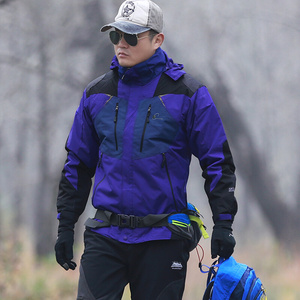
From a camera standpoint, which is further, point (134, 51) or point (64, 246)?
point (64, 246)

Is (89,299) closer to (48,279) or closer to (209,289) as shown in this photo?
(209,289)

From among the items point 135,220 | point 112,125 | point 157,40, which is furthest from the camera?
point 157,40

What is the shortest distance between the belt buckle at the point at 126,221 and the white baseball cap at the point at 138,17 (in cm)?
87

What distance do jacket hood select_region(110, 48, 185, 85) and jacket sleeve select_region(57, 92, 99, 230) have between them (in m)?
0.26

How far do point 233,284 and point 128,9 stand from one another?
139cm

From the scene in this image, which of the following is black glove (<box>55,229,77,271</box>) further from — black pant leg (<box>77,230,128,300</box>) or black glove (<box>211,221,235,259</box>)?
black glove (<box>211,221,235,259</box>)

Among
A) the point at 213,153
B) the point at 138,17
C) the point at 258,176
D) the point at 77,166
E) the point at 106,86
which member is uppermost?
the point at 138,17

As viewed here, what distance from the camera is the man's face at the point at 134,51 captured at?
3.60m

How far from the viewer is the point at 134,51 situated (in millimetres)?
3600

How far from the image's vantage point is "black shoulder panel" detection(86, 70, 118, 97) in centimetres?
366

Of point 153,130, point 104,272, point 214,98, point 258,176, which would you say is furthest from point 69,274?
point 153,130

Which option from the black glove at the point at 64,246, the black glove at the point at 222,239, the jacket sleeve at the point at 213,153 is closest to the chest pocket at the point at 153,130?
the jacket sleeve at the point at 213,153

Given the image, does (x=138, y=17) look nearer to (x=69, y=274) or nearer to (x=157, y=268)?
(x=157, y=268)

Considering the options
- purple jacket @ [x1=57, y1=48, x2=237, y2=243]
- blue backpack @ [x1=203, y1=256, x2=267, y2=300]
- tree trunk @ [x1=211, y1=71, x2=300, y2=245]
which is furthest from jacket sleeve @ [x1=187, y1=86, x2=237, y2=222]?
tree trunk @ [x1=211, y1=71, x2=300, y2=245]
